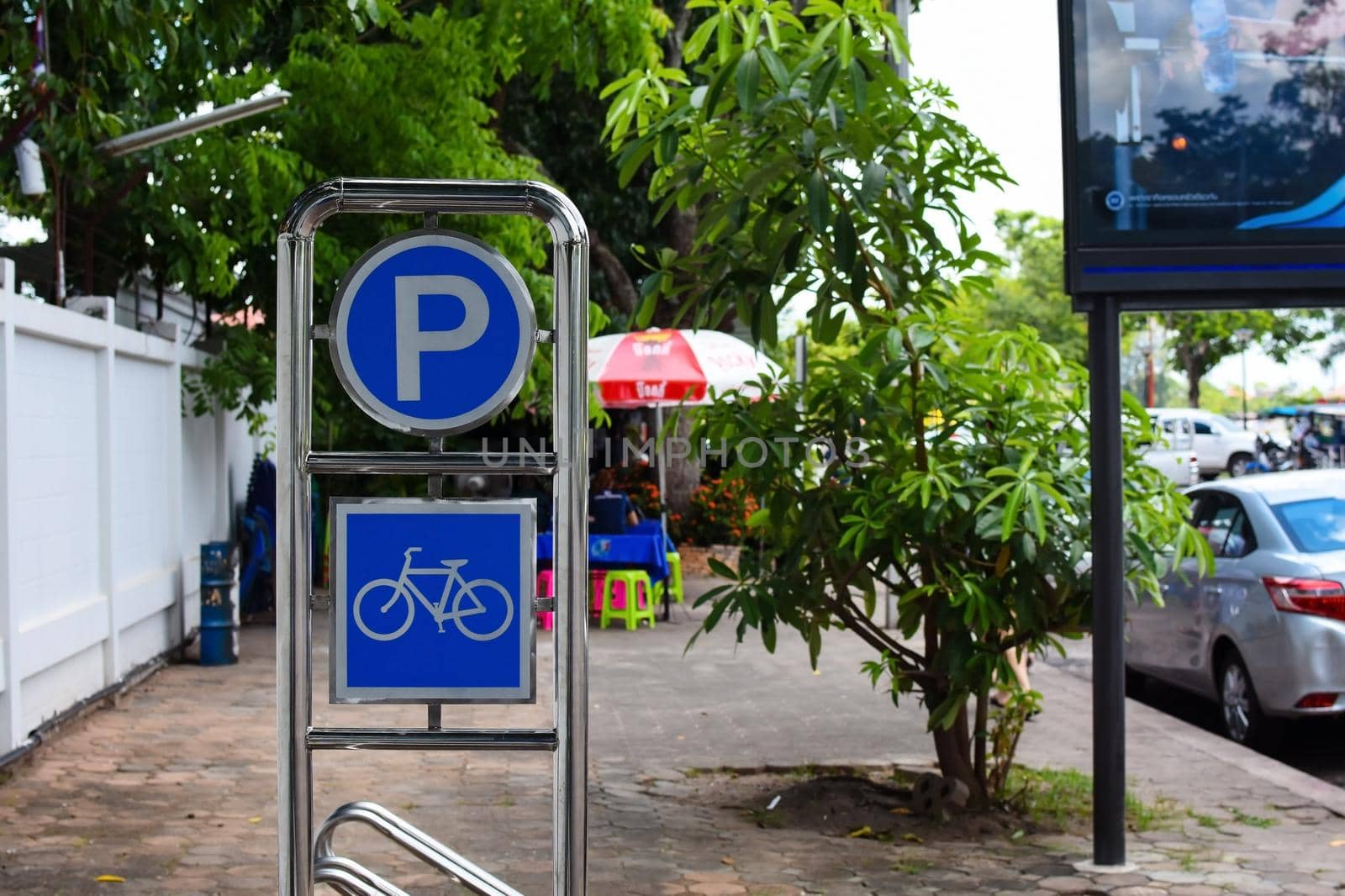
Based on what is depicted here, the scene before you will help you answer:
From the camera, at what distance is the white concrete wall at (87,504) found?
26.5 ft

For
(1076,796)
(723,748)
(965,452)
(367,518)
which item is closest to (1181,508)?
(965,452)

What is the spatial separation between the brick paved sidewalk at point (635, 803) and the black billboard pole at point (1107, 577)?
25cm

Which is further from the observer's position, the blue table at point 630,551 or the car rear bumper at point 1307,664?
the blue table at point 630,551

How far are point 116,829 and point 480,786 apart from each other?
1.74m

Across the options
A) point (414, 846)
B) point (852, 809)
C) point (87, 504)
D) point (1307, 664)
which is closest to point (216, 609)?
point (87, 504)

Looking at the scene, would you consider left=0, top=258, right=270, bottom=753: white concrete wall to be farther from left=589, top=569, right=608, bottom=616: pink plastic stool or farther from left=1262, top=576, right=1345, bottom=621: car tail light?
left=1262, top=576, right=1345, bottom=621: car tail light

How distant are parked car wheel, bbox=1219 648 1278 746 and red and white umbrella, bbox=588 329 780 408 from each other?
531cm

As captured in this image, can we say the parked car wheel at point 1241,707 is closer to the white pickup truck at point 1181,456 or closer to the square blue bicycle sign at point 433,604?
the square blue bicycle sign at point 433,604

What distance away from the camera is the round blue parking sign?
383 centimetres

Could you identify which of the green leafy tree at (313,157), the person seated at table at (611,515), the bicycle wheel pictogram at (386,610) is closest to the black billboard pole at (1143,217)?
the bicycle wheel pictogram at (386,610)

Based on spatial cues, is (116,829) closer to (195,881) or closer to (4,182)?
(195,881)

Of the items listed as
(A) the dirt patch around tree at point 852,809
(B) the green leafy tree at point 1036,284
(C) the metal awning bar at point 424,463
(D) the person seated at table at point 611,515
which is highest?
(B) the green leafy tree at point 1036,284

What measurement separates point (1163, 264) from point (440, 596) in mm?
3519

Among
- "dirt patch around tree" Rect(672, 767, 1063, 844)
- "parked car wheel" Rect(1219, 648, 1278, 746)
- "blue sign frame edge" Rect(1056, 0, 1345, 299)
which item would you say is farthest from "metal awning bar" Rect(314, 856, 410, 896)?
"parked car wheel" Rect(1219, 648, 1278, 746)
